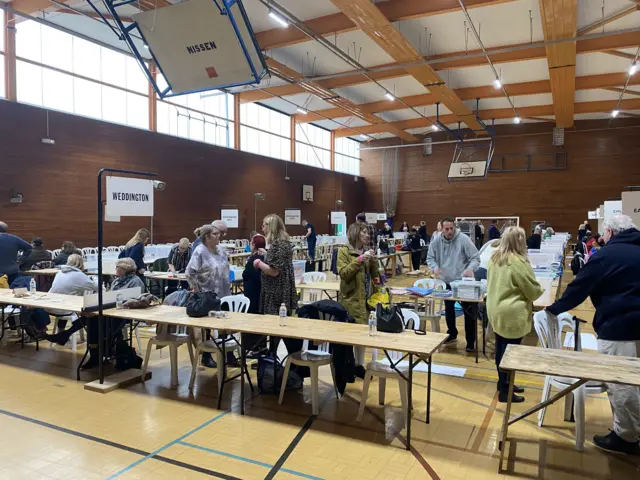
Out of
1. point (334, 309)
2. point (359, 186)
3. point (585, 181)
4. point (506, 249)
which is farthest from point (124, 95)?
point (585, 181)

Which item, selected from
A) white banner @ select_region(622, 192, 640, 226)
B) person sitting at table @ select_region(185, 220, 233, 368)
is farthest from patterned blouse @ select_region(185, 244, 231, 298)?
white banner @ select_region(622, 192, 640, 226)

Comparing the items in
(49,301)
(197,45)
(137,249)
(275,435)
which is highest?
(197,45)

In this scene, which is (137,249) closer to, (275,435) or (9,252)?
(9,252)

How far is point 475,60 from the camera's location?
1065 centimetres

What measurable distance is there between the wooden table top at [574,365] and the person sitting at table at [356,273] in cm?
131

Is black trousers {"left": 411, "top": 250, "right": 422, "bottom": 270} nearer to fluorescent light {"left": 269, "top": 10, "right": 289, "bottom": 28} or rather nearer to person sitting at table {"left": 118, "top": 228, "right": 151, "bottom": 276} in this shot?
fluorescent light {"left": 269, "top": 10, "right": 289, "bottom": 28}

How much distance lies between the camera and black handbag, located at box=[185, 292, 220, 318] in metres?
3.82

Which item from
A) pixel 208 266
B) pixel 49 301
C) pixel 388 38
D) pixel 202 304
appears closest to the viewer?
pixel 202 304

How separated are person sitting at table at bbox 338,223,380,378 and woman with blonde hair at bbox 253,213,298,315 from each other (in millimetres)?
565

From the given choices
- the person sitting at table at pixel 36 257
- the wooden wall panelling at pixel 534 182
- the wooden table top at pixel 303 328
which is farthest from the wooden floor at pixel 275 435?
the wooden wall panelling at pixel 534 182

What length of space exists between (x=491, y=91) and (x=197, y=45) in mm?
11829

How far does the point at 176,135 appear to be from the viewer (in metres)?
12.1

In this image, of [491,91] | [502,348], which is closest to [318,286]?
[502,348]

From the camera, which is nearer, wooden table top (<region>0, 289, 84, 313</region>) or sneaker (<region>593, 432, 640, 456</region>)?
sneaker (<region>593, 432, 640, 456</region>)
